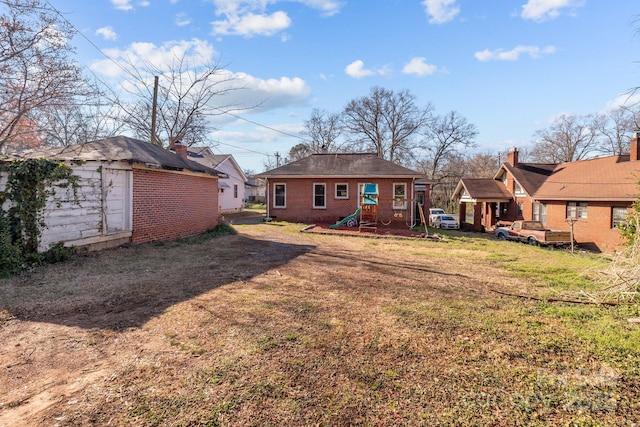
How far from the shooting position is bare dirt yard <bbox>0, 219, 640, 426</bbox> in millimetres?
2377

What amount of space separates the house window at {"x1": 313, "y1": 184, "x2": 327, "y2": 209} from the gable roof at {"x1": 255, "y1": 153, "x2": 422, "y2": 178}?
0.79 metres

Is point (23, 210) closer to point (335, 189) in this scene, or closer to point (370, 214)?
point (370, 214)

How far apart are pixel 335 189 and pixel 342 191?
428mm

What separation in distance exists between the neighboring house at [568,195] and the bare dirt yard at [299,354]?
49.0 feet

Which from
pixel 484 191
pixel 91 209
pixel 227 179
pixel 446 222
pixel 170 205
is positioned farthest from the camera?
pixel 227 179

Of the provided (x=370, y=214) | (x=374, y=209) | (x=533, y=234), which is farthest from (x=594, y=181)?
(x=370, y=214)

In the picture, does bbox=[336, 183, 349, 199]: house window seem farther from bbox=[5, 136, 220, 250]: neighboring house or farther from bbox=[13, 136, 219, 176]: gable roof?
bbox=[13, 136, 219, 176]: gable roof

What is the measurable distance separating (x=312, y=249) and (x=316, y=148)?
35.6 meters

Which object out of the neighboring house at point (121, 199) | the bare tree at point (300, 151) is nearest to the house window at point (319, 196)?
the neighboring house at point (121, 199)

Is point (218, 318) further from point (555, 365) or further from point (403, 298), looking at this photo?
point (555, 365)

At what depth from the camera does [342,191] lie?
18781 millimetres

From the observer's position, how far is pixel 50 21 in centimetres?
902

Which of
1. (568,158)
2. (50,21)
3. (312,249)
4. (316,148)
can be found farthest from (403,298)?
(568,158)

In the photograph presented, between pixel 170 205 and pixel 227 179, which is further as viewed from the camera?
pixel 227 179
